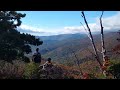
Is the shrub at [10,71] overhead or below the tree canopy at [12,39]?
below

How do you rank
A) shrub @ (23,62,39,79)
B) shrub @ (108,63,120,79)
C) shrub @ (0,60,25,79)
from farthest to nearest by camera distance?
1. shrub @ (0,60,25,79)
2. shrub @ (23,62,39,79)
3. shrub @ (108,63,120,79)

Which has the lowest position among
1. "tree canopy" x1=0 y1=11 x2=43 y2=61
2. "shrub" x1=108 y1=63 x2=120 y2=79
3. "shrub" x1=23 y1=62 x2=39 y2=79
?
→ "shrub" x1=108 y1=63 x2=120 y2=79

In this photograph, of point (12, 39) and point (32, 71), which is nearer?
point (32, 71)

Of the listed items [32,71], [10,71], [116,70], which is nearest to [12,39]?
[10,71]

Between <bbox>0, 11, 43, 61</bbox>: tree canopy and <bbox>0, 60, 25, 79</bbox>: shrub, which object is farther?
<bbox>0, 11, 43, 61</bbox>: tree canopy

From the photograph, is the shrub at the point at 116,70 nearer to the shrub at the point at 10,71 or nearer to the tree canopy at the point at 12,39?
the shrub at the point at 10,71

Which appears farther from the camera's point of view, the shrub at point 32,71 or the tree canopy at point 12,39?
the tree canopy at point 12,39

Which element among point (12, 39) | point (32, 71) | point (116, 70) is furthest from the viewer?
point (12, 39)

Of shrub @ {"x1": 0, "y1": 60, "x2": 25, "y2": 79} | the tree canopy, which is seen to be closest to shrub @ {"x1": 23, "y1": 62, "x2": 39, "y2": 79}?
shrub @ {"x1": 0, "y1": 60, "x2": 25, "y2": 79}

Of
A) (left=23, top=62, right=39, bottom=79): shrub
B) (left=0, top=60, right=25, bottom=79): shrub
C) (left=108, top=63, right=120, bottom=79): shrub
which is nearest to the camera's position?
(left=108, top=63, right=120, bottom=79): shrub

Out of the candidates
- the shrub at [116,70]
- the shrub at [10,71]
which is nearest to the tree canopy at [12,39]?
the shrub at [10,71]

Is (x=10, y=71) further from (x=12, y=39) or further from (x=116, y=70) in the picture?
(x=116, y=70)

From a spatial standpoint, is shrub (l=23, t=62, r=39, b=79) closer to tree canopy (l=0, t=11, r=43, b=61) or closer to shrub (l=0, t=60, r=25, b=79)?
shrub (l=0, t=60, r=25, b=79)
